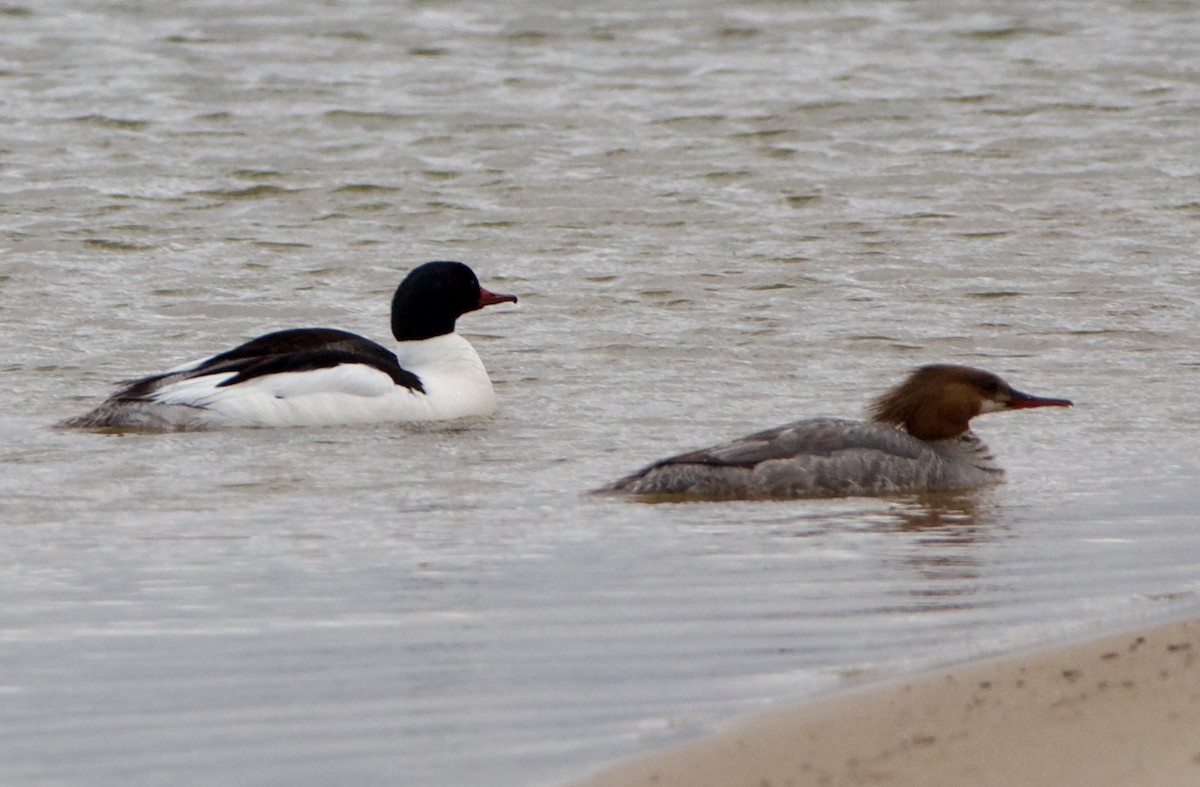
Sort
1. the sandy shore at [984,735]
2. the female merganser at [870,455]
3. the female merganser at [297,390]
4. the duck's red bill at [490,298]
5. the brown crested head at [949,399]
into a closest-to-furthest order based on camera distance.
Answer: the sandy shore at [984,735]
the female merganser at [870,455]
the brown crested head at [949,399]
the female merganser at [297,390]
the duck's red bill at [490,298]

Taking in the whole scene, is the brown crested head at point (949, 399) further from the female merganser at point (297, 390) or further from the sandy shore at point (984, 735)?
the sandy shore at point (984, 735)

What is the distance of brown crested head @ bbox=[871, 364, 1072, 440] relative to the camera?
329 inches

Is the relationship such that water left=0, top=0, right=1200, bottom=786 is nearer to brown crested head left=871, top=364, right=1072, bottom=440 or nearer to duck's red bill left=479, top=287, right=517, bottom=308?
brown crested head left=871, top=364, right=1072, bottom=440

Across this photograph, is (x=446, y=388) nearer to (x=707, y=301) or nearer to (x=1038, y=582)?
(x=707, y=301)

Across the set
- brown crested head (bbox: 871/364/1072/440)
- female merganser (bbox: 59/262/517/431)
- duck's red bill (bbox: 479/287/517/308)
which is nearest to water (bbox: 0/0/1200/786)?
female merganser (bbox: 59/262/517/431)

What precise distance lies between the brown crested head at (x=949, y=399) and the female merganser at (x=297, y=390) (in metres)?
2.26

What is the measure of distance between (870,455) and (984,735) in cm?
368

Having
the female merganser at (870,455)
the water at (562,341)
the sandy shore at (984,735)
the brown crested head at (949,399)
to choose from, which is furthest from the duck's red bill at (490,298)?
the sandy shore at (984,735)

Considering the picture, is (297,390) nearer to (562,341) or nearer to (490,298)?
(490,298)

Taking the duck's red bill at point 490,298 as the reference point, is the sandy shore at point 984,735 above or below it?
above

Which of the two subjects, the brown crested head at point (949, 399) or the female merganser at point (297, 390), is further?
the female merganser at point (297, 390)

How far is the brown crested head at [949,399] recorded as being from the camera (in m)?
8.36

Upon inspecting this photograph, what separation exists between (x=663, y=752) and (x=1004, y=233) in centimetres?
1041

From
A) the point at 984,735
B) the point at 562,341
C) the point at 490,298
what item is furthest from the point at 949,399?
the point at 984,735
